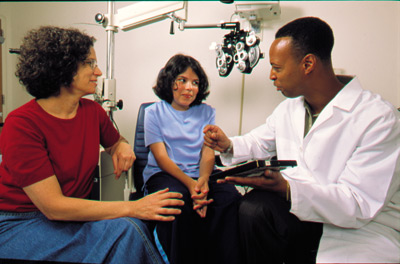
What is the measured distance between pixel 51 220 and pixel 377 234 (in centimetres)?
105

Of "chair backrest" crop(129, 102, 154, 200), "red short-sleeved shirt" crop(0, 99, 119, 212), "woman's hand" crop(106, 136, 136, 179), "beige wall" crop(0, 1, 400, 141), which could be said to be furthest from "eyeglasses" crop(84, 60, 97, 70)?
"beige wall" crop(0, 1, 400, 141)

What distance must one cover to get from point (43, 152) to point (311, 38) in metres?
1.04

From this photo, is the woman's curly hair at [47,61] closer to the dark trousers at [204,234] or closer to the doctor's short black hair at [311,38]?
the dark trousers at [204,234]

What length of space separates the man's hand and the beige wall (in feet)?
2.65

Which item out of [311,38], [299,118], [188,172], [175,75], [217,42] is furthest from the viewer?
[217,42]

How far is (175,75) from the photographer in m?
1.66

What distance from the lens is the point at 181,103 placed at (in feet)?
5.41

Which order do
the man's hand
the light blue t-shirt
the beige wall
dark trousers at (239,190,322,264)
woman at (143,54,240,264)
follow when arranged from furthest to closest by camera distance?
the beige wall
the light blue t-shirt
the man's hand
woman at (143,54,240,264)
dark trousers at (239,190,322,264)

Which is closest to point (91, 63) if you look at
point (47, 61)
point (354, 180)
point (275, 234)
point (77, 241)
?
point (47, 61)

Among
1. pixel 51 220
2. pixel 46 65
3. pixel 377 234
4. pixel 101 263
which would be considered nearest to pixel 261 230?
pixel 377 234

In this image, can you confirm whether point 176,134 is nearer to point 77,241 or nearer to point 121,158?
point 121,158

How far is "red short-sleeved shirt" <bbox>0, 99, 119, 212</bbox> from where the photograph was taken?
97 centimetres

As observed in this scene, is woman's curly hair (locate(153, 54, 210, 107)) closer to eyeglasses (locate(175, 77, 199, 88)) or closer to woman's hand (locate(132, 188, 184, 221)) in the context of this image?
eyeglasses (locate(175, 77, 199, 88))

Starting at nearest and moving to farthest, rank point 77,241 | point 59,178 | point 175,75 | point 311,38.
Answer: point 77,241 < point 59,178 < point 311,38 < point 175,75
